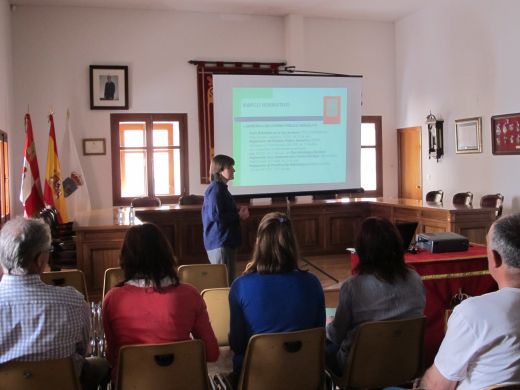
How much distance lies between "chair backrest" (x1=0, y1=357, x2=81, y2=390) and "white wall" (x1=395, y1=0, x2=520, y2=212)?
712 centimetres

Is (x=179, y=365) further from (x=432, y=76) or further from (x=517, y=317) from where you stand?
(x=432, y=76)

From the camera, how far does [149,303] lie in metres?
2.21

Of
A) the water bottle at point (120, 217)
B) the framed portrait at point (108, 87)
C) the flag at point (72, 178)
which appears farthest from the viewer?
the framed portrait at point (108, 87)

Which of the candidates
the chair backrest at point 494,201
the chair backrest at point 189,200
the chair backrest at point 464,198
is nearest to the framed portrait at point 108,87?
the chair backrest at point 189,200

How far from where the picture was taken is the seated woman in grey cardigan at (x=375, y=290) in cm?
247

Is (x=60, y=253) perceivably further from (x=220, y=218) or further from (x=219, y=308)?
(x=219, y=308)

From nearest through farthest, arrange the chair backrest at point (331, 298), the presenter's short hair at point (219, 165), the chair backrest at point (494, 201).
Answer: the presenter's short hair at point (219, 165) → the chair backrest at point (331, 298) → the chair backrest at point (494, 201)

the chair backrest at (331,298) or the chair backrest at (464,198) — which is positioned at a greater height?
the chair backrest at (464,198)

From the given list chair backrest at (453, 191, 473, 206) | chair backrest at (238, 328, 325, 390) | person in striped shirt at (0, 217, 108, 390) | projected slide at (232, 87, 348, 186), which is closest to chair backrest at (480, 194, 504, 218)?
chair backrest at (453, 191, 473, 206)

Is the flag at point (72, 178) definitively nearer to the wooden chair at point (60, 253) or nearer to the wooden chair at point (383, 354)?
the wooden chair at point (60, 253)

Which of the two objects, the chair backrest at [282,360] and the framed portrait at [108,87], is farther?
the framed portrait at [108,87]

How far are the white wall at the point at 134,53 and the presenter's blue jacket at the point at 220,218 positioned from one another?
15.7 ft

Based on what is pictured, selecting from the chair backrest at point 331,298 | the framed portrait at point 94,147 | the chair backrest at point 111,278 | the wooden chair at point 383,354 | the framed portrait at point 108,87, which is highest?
the framed portrait at point 108,87

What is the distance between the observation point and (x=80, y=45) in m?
9.03
